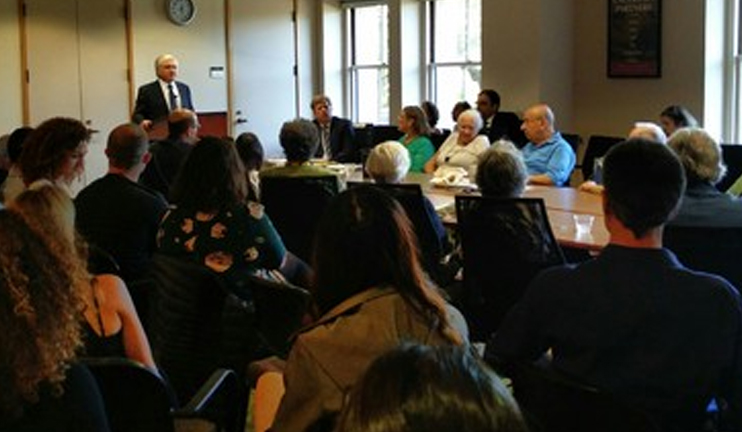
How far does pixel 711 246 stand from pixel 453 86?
7.25 meters

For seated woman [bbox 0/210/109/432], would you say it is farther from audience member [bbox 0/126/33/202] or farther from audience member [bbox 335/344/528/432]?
audience member [bbox 0/126/33/202]

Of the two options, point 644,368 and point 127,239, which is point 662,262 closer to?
point 644,368

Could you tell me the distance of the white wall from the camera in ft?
29.7

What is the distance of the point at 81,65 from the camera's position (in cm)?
953

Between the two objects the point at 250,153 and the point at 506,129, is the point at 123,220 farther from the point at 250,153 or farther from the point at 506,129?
the point at 506,129

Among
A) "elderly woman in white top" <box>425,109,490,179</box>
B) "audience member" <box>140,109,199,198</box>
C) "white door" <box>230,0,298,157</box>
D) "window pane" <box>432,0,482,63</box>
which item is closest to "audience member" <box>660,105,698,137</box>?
"elderly woman in white top" <box>425,109,490,179</box>

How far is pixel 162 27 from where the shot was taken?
10.0m

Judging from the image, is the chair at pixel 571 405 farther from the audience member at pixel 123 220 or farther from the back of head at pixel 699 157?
the audience member at pixel 123 220

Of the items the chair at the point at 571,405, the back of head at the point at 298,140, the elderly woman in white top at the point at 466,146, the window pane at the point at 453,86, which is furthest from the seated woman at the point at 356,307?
the window pane at the point at 453,86

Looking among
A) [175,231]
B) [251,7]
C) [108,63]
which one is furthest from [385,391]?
[251,7]

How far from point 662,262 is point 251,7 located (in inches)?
365

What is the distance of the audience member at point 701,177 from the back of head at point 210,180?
162cm

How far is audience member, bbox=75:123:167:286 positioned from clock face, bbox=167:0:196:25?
6.34m

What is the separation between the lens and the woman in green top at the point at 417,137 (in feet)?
23.8
